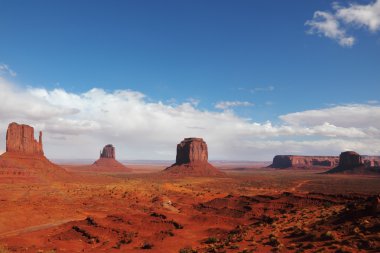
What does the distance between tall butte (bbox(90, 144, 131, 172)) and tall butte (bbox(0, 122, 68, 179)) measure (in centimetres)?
7721

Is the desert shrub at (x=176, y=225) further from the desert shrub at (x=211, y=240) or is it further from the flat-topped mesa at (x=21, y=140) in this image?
the flat-topped mesa at (x=21, y=140)

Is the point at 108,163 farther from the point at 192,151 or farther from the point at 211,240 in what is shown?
the point at 211,240

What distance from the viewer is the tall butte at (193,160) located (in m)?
128

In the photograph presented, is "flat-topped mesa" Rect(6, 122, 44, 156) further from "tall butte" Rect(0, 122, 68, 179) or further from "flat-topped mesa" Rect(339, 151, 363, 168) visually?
"flat-topped mesa" Rect(339, 151, 363, 168)

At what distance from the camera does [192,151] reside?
138 metres

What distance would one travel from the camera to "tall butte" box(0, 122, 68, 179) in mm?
77000

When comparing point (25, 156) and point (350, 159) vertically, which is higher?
point (25, 156)

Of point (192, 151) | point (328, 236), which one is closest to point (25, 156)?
point (192, 151)

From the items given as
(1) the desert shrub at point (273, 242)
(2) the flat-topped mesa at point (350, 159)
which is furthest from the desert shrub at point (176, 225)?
(2) the flat-topped mesa at point (350, 159)

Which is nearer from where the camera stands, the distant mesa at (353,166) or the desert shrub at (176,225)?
the desert shrub at (176,225)

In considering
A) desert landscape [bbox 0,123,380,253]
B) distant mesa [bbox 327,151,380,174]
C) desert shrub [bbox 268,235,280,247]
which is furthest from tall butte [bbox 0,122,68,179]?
distant mesa [bbox 327,151,380,174]

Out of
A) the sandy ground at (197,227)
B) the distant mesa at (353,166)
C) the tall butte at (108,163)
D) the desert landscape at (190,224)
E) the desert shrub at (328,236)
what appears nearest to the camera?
the desert shrub at (328,236)

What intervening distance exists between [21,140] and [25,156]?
15.7ft

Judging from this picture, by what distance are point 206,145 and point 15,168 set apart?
86.0 meters
